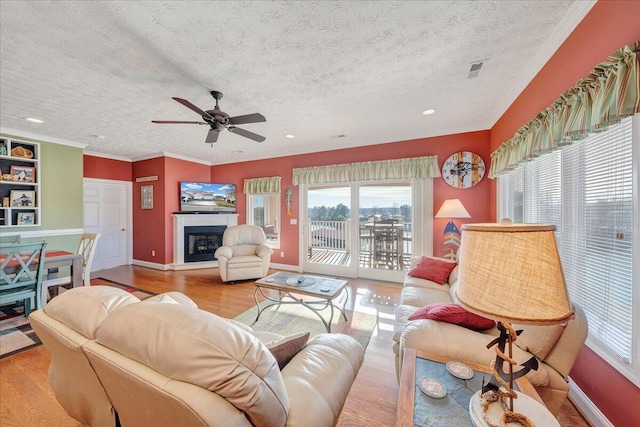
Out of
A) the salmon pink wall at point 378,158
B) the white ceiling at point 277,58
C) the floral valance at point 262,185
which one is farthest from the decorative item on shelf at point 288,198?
the white ceiling at point 277,58

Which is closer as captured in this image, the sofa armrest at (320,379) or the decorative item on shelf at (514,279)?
the decorative item on shelf at (514,279)

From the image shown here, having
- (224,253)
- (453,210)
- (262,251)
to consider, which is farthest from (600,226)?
(224,253)

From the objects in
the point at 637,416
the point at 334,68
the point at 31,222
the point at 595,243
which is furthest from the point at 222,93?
the point at 31,222

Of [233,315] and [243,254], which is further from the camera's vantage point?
[243,254]

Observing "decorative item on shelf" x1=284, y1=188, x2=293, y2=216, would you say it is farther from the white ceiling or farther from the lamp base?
the lamp base

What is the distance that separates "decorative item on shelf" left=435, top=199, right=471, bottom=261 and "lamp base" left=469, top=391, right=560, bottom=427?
2795mm

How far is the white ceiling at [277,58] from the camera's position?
5.16 ft

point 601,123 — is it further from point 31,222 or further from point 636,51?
point 31,222

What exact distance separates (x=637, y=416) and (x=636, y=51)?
1825 millimetres

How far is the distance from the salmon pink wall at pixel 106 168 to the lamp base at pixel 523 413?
6.91m

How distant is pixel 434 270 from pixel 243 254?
128 inches

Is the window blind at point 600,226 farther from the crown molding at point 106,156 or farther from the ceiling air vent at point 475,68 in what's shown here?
the crown molding at point 106,156

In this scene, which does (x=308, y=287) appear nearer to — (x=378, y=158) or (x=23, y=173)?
(x=378, y=158)

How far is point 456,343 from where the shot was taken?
1332 mm
